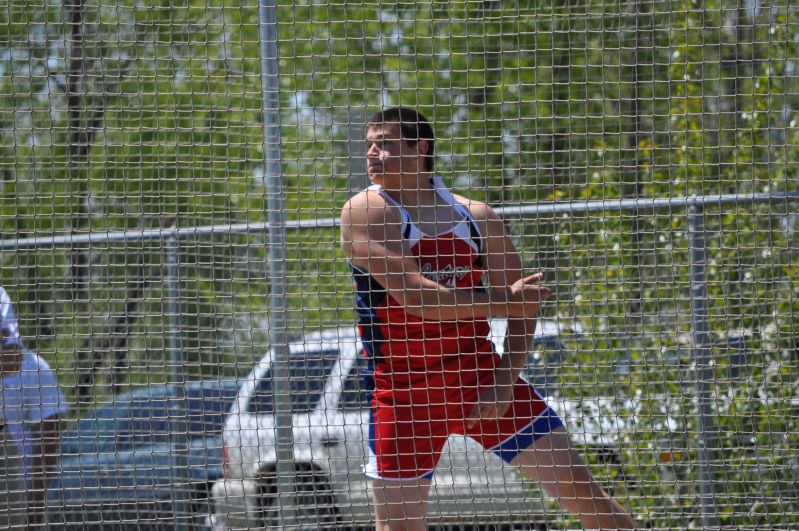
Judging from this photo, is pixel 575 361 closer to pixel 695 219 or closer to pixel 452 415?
pixel 695 219

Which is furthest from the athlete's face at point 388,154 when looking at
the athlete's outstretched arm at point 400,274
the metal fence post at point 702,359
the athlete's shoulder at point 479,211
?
the metal fence post at point 702,359

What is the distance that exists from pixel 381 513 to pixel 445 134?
4.81 metres

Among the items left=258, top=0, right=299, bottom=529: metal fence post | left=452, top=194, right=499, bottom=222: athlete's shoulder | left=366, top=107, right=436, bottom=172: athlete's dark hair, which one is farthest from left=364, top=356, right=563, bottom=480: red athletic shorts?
left=366, top=107, right=436, bottom=172: athlete's dark hair

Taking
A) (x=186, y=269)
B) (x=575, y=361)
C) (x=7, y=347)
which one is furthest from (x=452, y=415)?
(x=186, y=269)

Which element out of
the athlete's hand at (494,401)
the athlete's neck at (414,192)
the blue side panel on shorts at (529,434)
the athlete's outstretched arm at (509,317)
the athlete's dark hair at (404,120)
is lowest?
the blue side panel on shorts at (529,434)

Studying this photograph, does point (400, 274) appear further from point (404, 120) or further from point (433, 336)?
point (404, 120)

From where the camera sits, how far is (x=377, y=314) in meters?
3.29

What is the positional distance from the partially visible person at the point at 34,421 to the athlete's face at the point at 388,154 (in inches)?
61.3

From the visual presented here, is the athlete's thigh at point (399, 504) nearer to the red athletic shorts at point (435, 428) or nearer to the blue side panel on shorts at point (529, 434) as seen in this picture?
the red athletic shorts at point (435, 428)

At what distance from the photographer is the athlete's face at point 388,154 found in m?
3.29

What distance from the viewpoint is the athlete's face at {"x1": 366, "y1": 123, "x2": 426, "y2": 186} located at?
10.8 feet

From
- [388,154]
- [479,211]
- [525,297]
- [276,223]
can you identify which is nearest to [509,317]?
[525,297]

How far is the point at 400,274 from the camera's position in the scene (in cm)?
311

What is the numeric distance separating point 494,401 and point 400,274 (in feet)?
1.78
